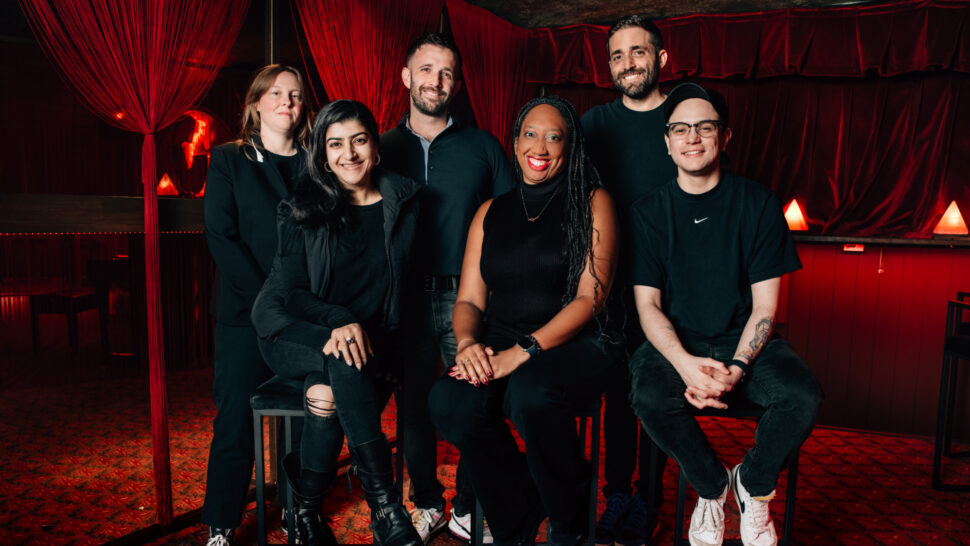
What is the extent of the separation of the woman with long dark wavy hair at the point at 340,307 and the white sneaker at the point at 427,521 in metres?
0.41

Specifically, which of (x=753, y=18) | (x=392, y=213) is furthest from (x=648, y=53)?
(x=753, y=18)

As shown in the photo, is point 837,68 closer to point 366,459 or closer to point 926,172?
point 926,172

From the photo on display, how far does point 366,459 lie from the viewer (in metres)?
1.68

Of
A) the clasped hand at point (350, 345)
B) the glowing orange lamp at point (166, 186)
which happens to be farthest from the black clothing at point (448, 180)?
the glowing orange lamp at point (166, 186)

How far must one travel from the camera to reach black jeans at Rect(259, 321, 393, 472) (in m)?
1.68

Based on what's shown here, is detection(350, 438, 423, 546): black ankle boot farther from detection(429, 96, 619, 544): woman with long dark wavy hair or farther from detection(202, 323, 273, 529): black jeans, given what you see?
detection(202, 323, 273, 529): black jeans

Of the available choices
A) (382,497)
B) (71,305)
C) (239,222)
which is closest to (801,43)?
(239,222)

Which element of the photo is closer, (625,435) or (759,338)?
(759,338)

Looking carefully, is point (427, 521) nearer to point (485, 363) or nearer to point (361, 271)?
point (485, 363)

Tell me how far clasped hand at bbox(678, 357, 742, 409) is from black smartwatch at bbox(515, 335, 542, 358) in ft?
1.43

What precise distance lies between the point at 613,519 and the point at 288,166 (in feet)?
5.47


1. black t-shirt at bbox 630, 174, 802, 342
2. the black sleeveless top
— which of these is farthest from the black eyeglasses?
the black sleeveless top

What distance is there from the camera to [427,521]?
213cm

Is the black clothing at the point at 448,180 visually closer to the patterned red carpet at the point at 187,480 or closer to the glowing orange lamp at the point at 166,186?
the patterned red carpet at the point at 187,480
